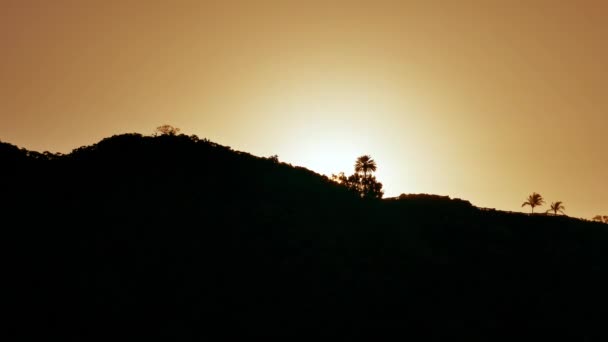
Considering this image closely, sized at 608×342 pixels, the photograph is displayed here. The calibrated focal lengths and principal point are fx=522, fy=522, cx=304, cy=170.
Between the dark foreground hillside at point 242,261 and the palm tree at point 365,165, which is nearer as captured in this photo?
the dark foreground hillside at point 242,261

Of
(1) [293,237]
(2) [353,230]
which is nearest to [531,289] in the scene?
(2) [353,230]

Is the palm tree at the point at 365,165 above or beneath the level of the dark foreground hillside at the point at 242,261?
above

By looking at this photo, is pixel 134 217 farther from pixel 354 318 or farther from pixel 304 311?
pixel 354 318

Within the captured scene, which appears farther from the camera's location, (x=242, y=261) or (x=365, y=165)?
(x=365, y=165)

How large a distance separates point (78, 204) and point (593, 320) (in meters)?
43.2

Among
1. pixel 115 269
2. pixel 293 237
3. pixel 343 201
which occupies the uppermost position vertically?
pixel 343 201

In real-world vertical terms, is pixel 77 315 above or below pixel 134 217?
below

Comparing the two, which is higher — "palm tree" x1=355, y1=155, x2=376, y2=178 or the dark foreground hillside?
"palm tree" x1=355, y1=155, x2=376, y2=178

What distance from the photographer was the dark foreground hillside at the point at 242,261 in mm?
32750

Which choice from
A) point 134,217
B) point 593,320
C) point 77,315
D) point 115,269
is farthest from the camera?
point 593,320

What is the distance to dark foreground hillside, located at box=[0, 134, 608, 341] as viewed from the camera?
32.8 m

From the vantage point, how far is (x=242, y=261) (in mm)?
37750

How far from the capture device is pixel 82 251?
3522 cm

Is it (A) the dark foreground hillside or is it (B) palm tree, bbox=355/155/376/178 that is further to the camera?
(B) palm tree, bbox=355/155/376/178
